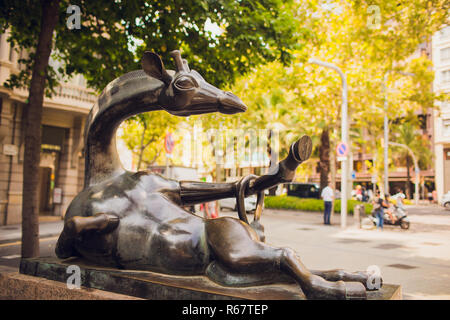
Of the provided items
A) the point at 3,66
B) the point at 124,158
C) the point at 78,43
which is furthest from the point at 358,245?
the point at 124,158

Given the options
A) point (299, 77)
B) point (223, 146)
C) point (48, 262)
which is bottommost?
point (48, 262)

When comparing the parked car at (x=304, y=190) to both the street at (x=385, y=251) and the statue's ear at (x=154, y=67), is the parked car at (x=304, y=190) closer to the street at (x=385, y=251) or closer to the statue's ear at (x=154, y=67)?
the street at (x=385, y=251)

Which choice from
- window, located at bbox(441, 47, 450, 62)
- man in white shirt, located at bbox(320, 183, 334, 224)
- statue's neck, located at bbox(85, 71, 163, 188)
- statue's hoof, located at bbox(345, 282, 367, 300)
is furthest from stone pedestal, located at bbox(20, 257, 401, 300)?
window, located at bbox(441, 47, 450, 62)

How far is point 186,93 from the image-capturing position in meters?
2.45

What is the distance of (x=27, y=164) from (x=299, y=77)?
12382 mm

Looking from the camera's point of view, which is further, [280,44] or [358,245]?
[358,245]

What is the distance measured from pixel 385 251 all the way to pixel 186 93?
7.99m

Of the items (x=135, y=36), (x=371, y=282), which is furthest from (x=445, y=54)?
(x=371, y=282)

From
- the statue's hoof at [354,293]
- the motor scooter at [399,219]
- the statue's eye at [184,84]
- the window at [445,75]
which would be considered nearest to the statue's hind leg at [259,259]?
the statue's hoof at [354,293]

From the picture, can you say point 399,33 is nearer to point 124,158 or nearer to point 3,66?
point 3,66

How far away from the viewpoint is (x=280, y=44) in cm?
682

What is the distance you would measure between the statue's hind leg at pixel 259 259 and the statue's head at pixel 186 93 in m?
0.82

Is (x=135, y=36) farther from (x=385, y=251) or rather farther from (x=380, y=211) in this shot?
(x=380, y=211)

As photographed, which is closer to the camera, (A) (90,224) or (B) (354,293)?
(B) (354,293)
